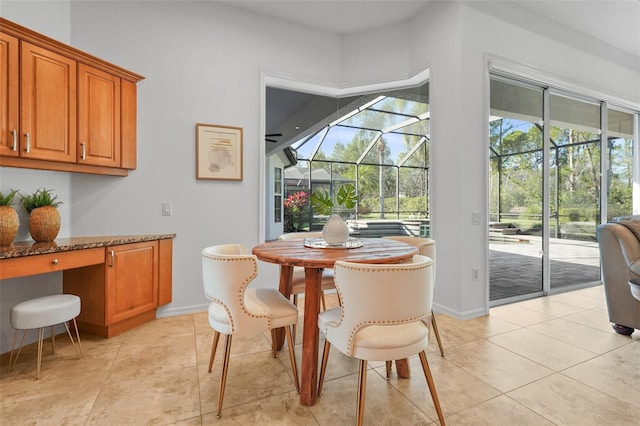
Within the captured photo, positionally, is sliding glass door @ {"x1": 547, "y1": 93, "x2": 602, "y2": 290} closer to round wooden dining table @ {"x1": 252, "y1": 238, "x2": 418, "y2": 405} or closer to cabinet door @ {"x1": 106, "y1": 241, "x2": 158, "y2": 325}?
round wooden dining table @ {"x1": 252, "y1": 238, "x2": 418, "y2": 405}

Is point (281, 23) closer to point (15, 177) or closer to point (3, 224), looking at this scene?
point (15, 177)

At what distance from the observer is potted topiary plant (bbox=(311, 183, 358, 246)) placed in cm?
207

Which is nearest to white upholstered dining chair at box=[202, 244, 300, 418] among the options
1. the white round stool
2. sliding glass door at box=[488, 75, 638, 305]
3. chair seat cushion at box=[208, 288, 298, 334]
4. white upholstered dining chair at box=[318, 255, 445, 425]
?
chair seat cushion at box=[208, 288, 298, 334]

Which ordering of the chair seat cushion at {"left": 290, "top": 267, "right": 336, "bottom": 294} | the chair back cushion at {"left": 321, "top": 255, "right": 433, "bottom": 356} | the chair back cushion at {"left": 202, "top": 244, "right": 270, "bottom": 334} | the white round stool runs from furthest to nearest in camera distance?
1. the chair seat cushion at {"left": 290, "top": 267, "right": 336, "bottom": 294}
2. the white round stool
3. the chair back cushion at {"left": 202, "top": 244, "right": 270, "bottom": 334}
4. the chair back cushion at {"left": 321, "top": 255, "right": 433, "bottom": 356}

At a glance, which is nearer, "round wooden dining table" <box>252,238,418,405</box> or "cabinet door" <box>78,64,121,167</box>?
"round wooden dining table" <box>252,238,418,405</box>

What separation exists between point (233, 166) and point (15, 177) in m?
1.72

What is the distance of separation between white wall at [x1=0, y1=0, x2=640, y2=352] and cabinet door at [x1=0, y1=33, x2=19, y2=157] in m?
0.57

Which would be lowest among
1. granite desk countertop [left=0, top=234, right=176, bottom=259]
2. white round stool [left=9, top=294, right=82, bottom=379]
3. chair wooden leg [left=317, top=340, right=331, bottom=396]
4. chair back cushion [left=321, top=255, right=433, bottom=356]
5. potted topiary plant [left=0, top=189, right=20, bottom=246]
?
chair wooden leg [left=317, top=340, right=331, bottom=396]

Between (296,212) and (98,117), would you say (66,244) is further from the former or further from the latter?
(296,212)

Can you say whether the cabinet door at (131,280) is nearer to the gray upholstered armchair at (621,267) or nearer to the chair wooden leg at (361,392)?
the chair wooden leg at (361,392)

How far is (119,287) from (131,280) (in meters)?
0.11

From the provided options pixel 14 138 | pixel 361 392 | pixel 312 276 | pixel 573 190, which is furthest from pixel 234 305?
pixel 573 190

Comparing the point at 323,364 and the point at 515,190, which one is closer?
the point at 323,364

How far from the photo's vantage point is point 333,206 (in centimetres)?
214
